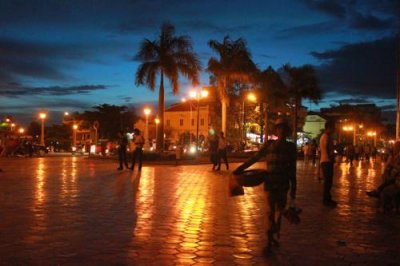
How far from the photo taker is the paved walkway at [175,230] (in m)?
6.66

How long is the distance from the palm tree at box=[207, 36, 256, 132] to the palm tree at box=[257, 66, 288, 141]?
1414cm

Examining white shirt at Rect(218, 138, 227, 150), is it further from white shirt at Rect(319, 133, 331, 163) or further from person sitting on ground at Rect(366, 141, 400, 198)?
person sitting on ground at Rect(366, 141, 400, 198)

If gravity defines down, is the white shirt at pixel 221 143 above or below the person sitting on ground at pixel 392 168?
above

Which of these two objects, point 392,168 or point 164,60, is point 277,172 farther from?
point 164,60

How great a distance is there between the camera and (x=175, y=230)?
848 cm

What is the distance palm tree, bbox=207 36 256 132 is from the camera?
4462cm

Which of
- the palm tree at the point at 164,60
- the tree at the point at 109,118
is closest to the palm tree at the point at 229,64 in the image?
the palm tree at the point at 164,60

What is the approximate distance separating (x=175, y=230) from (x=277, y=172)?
2.06m

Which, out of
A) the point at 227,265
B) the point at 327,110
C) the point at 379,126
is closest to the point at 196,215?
the point at 227,265

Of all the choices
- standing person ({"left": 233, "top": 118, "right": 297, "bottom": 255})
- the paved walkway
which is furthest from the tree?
standing person ({"left": 233, "top": 118, "right": 297, "bottom": 255})

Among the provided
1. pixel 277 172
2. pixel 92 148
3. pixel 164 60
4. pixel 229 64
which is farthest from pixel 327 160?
pixel 92 148

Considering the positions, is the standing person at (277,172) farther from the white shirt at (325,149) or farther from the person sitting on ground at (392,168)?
the white shirt at (325,149)

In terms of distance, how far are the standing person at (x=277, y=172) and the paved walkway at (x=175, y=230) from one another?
0.37 metres

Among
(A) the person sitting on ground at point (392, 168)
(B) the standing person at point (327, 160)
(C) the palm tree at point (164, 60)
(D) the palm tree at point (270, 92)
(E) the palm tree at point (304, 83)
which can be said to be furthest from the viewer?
(D) the palm tree at point (270, 92)
